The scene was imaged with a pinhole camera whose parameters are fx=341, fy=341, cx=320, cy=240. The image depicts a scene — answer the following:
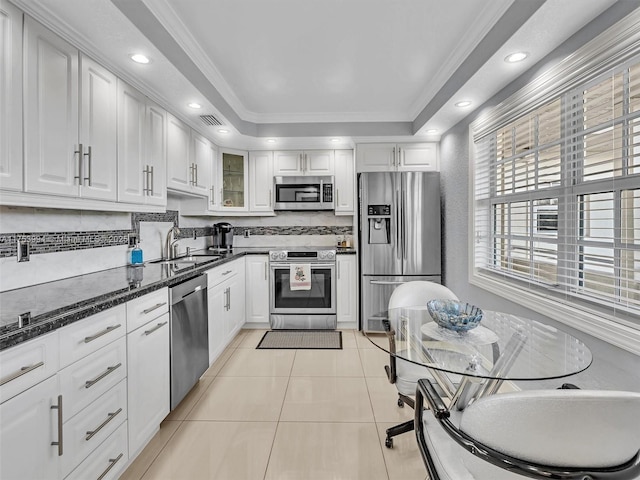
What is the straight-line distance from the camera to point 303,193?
430cm

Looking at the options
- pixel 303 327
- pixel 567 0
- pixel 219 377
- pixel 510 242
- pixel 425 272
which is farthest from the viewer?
pixel 303 327

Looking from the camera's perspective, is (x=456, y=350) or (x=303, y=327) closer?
(x=456, y=350)

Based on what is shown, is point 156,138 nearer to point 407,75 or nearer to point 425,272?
point 407,75

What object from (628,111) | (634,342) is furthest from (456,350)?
(628,111)

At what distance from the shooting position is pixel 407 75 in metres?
2.89

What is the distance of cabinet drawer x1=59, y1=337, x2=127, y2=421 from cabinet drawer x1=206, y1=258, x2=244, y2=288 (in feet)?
4.05

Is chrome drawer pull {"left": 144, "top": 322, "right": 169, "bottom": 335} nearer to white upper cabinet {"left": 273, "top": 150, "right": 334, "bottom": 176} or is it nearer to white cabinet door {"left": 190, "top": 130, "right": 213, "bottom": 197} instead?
white cabinet door {"left": 190, "top": 130, "right": 213, "bottom": 197}

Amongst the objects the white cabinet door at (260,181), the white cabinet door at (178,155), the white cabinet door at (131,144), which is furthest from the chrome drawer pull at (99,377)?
the white cabinet door at (260,181)

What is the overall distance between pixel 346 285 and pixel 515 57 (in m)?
2.75

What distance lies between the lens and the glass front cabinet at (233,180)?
4211 millimetres

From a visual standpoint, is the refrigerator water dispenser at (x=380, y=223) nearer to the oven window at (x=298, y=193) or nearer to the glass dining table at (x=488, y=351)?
the oven window at (x=298, y=193)

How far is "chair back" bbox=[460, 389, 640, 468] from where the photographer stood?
806mm

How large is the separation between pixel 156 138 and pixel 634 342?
314cm

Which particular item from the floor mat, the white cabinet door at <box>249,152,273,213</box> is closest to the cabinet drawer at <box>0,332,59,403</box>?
the floor mat
